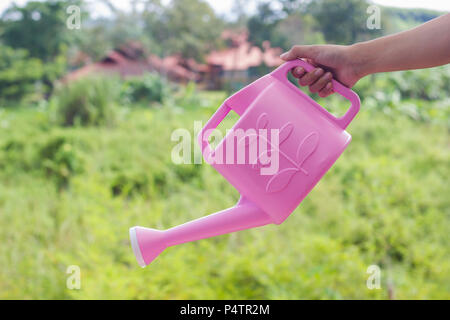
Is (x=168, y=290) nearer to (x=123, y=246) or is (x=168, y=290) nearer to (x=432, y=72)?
(x=123, y=246)

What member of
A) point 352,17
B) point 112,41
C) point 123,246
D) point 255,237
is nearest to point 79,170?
point 123,246

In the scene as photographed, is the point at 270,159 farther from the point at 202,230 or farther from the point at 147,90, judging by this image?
the point at 147,90

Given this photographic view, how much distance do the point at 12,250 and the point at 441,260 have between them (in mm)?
1599

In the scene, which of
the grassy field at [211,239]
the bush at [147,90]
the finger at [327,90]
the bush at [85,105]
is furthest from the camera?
the bush at [147,90]

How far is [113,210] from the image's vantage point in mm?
1522

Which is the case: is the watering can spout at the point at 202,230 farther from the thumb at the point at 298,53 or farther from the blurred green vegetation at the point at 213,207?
the blurred green vegetation at the point at 213,207

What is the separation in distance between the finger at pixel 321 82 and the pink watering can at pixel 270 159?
0.08 m

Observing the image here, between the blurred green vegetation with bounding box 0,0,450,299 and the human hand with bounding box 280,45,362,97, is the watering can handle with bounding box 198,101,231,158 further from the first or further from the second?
the blurred green vegetation with bounding box 0,0,450,299

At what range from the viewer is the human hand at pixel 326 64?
0.53m

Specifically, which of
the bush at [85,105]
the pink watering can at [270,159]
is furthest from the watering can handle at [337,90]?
the bush at [85,105]

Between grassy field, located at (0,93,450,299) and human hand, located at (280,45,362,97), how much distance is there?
2.46 feet

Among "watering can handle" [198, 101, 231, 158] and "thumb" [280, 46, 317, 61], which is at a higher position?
"thumb" [280, 46, 317, 61]

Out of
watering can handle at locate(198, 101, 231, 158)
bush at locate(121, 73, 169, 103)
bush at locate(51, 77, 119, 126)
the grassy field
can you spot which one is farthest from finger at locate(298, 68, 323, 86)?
bush at locate(121, 73, 169, 103)

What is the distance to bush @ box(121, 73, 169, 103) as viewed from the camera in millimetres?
6000
